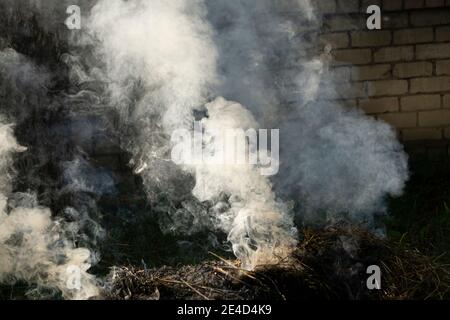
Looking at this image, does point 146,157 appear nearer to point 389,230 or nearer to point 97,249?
point 97,249

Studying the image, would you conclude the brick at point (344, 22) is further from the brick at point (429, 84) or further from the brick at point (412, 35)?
the brick at point (429, 84)

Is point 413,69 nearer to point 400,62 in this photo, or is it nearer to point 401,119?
point 400,62

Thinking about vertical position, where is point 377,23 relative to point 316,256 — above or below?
above

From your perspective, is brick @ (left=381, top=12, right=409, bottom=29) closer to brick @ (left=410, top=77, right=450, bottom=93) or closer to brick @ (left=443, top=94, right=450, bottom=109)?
brick @ (left=410, top=77, right=450, bottom=93)

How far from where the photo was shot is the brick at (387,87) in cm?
618

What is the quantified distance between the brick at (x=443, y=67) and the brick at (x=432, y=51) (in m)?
0.06

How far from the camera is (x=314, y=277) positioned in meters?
3.53

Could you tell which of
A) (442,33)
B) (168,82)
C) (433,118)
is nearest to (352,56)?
(442,33)

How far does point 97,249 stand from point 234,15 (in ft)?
8.28

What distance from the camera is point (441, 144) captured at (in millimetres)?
6316

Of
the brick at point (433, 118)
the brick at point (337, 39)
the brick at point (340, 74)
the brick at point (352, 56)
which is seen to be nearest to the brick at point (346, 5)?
the brick at point (337, 39)

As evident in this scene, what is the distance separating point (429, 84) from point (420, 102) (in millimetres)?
199

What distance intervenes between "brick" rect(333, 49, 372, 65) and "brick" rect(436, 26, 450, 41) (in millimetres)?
694
